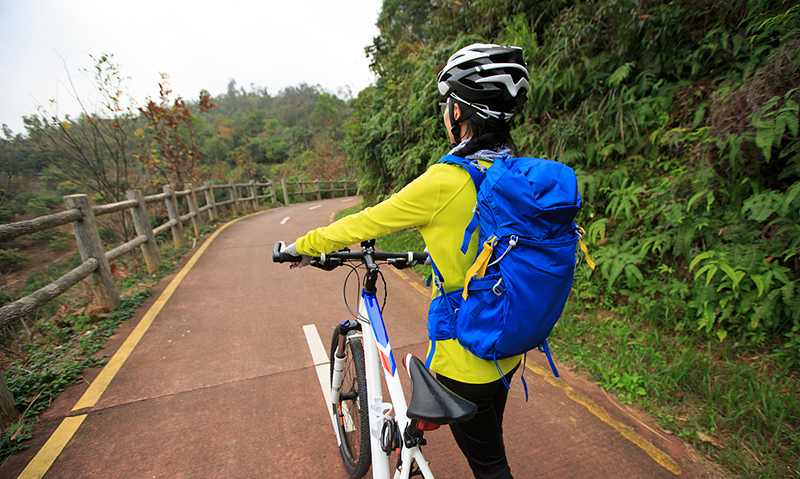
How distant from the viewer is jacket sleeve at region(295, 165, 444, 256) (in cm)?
123

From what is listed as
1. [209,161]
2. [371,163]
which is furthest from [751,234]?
[209,161]

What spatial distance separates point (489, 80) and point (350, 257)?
39.1 inches

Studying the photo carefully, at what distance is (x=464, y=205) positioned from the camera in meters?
1.23

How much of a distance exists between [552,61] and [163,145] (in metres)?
11.5

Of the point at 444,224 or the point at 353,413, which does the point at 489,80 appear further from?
the point at 353,413

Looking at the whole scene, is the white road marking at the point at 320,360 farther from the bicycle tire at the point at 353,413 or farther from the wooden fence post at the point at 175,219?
the wooden fence post at the point at 175,219

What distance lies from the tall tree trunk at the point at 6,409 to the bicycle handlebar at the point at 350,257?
248cm

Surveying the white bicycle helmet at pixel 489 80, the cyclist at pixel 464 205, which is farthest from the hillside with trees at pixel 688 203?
the white bicycle helmet at pixel 489 80

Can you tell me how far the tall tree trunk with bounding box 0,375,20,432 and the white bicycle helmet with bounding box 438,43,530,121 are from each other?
358 cm

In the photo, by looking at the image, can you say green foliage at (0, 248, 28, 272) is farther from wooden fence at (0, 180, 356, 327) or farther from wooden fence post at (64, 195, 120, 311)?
wooden fence post at (64, 195, 120, 311)

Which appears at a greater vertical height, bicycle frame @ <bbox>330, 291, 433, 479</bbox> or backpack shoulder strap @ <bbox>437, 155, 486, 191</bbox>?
backpack shoulder strap @ <bbox>437, 155, 486, 191</bbox>

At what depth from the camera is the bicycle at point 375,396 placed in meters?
1.17

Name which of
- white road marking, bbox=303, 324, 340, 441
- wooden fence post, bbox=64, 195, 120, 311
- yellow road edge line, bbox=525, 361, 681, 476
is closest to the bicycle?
white road marking, bbox=303, 324, 340, 441

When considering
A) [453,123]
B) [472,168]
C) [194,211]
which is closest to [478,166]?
[472,168]
